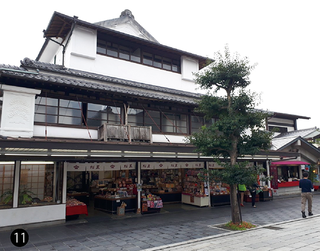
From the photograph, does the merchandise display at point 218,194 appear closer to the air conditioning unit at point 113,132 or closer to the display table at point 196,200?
the display table at point 196,200

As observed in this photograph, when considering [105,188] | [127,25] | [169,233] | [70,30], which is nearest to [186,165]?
[105,188]

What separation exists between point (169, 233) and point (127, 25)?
14.9 m

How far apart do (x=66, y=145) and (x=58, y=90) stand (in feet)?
12.1

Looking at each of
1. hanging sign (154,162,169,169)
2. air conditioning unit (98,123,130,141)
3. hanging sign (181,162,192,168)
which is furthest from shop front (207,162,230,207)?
air conditioning unit (98,123,130,141)

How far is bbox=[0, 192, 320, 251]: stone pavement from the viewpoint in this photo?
26.2 feet

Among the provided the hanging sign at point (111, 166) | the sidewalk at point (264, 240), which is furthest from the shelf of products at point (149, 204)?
the sidewalk at point (264, 240)

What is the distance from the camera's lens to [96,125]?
12.6 m

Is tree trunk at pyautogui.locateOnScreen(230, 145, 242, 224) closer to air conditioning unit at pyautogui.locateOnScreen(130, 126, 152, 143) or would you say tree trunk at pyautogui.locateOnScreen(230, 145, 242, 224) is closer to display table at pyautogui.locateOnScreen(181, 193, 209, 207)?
air conditioning unit at pyautogui.locateOnScreen(130, 126, 152, 143)

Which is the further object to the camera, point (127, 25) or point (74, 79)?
point (127, 25)

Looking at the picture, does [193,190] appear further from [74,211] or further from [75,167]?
[75,167]

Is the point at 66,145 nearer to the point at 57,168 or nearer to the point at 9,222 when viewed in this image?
the point at 57,168

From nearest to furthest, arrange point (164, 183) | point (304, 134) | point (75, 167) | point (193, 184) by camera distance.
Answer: point (75, 167), point (193, 184), point (164, 183), point (304, 134)

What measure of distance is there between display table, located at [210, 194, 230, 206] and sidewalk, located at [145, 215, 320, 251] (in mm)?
5523

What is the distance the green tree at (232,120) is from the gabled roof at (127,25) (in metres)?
9.60
